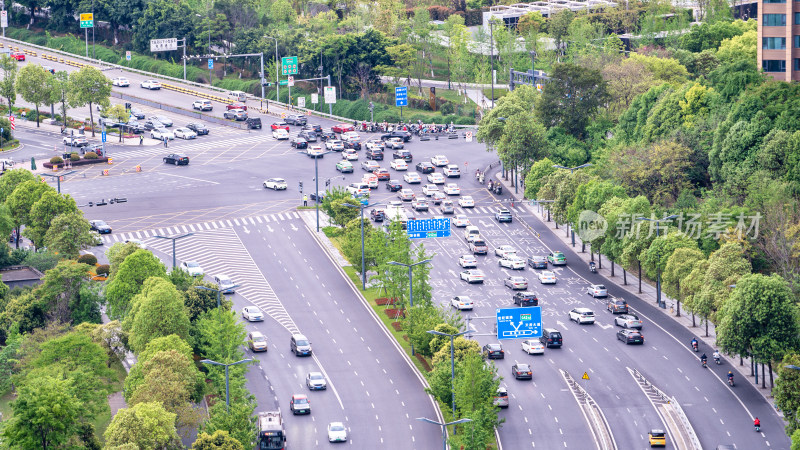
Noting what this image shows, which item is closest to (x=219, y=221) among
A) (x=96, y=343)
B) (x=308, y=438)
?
(x=96, y=343)

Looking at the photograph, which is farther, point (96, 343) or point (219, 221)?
point (219, 221)

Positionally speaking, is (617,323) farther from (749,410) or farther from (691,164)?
(691,164)

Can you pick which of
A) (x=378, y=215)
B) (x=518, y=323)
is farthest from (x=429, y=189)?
(x=518, y=323)

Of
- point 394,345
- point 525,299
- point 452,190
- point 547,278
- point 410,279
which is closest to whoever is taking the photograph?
point 394,345

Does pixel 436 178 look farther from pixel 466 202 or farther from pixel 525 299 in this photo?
pixel 525 299

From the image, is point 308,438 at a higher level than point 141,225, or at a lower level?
lower

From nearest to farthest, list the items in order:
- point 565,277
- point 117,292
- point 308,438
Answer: point 308,438 < point 117,292 < point 565,277
